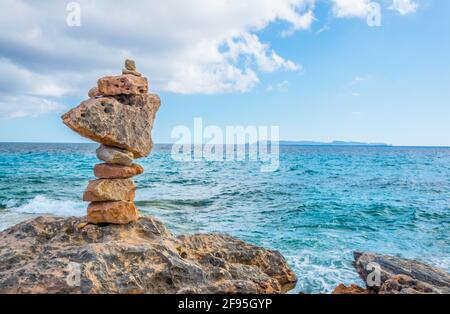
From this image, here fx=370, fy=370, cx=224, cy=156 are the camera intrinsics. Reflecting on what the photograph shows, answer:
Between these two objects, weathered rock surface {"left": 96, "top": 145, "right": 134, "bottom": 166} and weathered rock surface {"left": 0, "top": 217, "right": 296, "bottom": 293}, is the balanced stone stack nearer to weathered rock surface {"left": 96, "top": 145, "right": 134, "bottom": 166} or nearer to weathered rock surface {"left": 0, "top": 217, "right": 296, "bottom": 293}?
weathered rock surface {"left": 96, "top": 145, "right": 134, "bottom": 166}

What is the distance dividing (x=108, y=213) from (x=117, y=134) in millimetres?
2097

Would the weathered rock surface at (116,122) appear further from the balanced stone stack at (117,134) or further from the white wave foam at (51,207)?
the white wave foam at (51,207)

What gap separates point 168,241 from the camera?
9.23m

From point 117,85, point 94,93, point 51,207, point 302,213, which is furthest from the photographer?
point 51,207

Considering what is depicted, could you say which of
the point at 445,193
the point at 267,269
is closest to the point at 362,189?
the point at 445,193

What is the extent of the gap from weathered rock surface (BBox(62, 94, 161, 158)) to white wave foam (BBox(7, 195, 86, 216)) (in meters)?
15.1

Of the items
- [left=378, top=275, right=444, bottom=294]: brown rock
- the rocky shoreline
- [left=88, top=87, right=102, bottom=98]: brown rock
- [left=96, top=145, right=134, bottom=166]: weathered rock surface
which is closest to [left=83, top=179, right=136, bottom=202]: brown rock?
[left=96, top=145, right=134, bottom=166]: weathered rock surface

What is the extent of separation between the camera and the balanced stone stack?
9.23 metres

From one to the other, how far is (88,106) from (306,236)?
13527 mm

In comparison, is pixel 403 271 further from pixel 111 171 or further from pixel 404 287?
pixel 111 171

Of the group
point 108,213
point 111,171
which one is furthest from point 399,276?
point 111,171

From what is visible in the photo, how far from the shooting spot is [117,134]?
9.38 meters

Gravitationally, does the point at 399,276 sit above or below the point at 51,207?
above

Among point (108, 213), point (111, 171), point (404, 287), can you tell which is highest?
point (111, 171)
